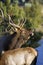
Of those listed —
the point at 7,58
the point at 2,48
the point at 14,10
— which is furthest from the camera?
the point at 14,10

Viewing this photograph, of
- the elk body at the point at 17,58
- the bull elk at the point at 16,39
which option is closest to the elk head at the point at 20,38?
the bull elk at the point at 16,39

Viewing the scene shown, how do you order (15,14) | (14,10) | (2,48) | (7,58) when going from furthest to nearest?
(14,10) < (15,14) < (2,48) < (7,58)

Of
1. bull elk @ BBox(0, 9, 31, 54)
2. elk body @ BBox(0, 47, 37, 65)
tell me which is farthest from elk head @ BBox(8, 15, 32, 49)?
elk body @ BBox(0, 47, 37, 65)

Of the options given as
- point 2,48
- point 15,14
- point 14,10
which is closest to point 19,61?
point 2,48

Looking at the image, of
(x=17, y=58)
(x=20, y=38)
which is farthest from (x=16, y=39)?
(x=17, y=58)

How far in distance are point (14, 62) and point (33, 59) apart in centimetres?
25

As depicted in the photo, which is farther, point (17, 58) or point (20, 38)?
point (20, 38)

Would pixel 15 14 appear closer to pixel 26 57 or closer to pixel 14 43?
pixel 14 43

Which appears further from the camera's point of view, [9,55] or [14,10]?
[14,10]

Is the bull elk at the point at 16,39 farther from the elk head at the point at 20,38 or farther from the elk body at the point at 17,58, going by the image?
the elk body at the point at 17,58

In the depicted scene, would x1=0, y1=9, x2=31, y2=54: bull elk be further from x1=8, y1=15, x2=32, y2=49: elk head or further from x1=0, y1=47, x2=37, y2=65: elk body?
x1=0, y1=47, x2=37, y2=65: elk body

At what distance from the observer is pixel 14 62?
4.32 metres

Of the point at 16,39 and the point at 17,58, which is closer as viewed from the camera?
the point at 17,58

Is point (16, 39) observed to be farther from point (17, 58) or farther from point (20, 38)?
point (17, 58)
